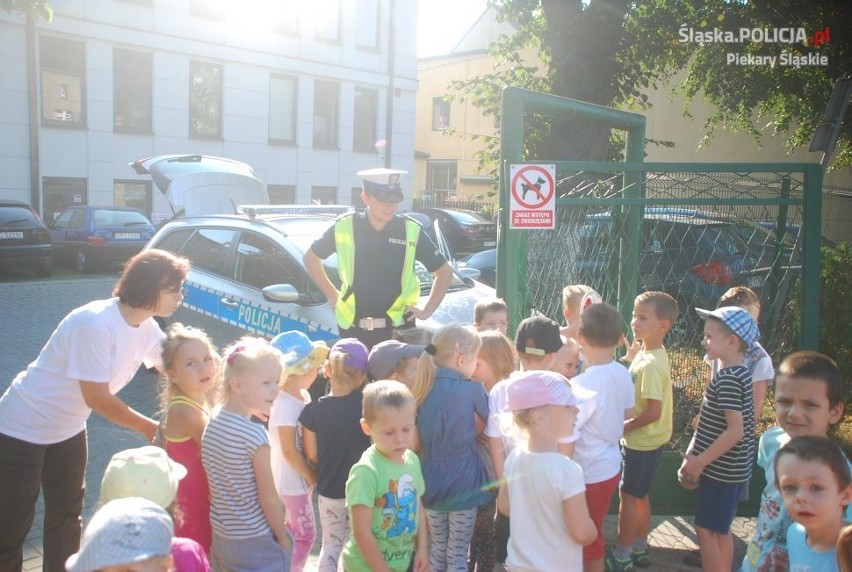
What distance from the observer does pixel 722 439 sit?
11.5 feet

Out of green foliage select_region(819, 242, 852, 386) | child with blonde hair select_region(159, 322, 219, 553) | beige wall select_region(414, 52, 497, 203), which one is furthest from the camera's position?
beige wall select_region(414, 52, 497, 203)

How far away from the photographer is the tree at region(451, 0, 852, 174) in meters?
8.90

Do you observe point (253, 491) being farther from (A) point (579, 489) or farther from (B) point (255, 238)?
(B) point (255, 238)

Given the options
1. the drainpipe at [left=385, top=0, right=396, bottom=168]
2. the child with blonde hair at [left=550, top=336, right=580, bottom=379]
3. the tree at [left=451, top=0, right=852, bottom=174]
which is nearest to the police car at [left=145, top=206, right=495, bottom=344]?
the child with blonde hair at [left=550, top=336, right=580, bottom=379]

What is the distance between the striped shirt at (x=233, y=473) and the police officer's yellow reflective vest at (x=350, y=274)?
5.12 feet

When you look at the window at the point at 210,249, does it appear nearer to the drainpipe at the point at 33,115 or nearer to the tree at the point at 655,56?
the tree at the point at 655,56

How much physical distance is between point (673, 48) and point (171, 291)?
11098 mm

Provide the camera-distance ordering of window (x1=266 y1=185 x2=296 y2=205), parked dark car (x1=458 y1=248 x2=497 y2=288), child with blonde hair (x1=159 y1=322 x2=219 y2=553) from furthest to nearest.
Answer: window (x1=266 y1=185 x2=296 y2=205), parked dark car (x1=458 y1=248 x2=497 y2=288), child with blonde hair (x1=159 y1=322 x2=219 y2=553)

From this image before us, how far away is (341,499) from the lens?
347cm

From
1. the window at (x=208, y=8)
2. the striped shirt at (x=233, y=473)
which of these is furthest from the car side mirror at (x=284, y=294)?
the window at (x=208, y=8)

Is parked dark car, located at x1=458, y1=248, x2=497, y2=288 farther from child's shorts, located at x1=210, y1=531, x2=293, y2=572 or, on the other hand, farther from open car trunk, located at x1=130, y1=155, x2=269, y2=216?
child's shorts, located at x1=210, y1=531, x2=293, y2=572

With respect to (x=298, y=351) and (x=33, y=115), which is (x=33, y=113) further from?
(x=298, y=351)

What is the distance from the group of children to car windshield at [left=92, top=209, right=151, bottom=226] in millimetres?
14774

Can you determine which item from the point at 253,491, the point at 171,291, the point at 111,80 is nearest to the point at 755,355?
the point at 253,491
